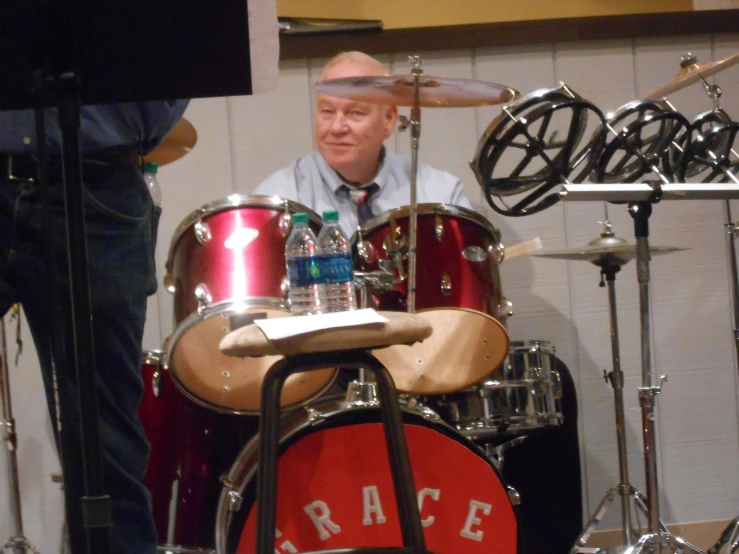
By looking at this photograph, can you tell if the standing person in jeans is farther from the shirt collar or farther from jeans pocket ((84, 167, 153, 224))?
the shirt collar

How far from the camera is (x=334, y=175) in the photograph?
2.65 meters

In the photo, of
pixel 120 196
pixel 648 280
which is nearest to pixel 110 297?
pixel 120 196

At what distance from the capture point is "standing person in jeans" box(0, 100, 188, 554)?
1.33 metres

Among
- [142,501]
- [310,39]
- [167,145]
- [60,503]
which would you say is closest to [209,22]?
[142,501]

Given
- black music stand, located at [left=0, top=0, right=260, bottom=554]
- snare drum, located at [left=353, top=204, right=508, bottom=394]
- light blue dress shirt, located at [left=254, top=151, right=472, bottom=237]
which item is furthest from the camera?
light blue dress shirt, located at [left=254, top=151, right=472, bottom=237]

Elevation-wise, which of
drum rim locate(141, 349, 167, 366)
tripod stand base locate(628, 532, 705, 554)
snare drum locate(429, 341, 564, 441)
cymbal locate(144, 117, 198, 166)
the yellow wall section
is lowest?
tripod stand base locate(628, 532, 705, 554)

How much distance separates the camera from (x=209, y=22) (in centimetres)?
106

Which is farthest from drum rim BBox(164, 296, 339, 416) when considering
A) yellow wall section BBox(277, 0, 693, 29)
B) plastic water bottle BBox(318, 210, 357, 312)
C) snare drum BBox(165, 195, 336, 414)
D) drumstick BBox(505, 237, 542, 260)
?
yellow wall section BBox(277, 0, 693, 29)

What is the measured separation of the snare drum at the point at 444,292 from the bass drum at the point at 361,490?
109 mm

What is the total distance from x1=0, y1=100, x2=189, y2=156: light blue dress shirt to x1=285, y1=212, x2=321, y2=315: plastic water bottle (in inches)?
14.3

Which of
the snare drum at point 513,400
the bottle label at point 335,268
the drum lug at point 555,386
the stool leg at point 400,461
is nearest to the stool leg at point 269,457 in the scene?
the stool leg at point 400,461

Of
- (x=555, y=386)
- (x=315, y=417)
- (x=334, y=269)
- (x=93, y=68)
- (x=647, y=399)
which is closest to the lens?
(x=93, y=68)

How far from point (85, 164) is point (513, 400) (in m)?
1.26

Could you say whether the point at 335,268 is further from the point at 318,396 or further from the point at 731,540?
the point at 731,540
